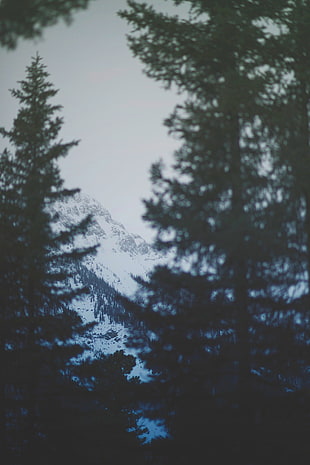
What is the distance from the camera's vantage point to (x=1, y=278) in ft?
25.7

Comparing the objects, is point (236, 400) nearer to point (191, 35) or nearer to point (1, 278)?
point (1, 278)

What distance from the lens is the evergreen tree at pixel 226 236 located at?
516 cm

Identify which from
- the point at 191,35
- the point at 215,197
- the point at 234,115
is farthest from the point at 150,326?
the point at 191,35

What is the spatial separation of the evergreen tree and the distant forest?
0.03 m

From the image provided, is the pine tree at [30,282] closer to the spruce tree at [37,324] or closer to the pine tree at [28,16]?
the spruce tree at [37,324]

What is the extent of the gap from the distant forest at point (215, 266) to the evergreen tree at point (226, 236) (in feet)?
0.10

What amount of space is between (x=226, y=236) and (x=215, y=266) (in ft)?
3.49

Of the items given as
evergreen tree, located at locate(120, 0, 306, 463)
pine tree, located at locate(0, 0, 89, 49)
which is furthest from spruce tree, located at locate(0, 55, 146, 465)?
pine tree, located at locate(0, 0, 89, 49)

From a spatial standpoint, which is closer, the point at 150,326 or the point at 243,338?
the point at 243,338

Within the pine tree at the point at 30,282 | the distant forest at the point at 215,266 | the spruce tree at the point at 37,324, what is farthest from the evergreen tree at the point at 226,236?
the pine tree at the point at 30,282

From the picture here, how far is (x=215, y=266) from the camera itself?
5672mm

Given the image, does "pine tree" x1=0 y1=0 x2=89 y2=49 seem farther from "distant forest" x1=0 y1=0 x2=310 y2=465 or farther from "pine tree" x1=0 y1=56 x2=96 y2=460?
"pine tree" x1=0 y1=56 x2=96 y2=460

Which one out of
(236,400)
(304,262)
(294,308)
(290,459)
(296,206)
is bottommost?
(290,459)

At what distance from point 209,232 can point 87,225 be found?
474 centimetres
